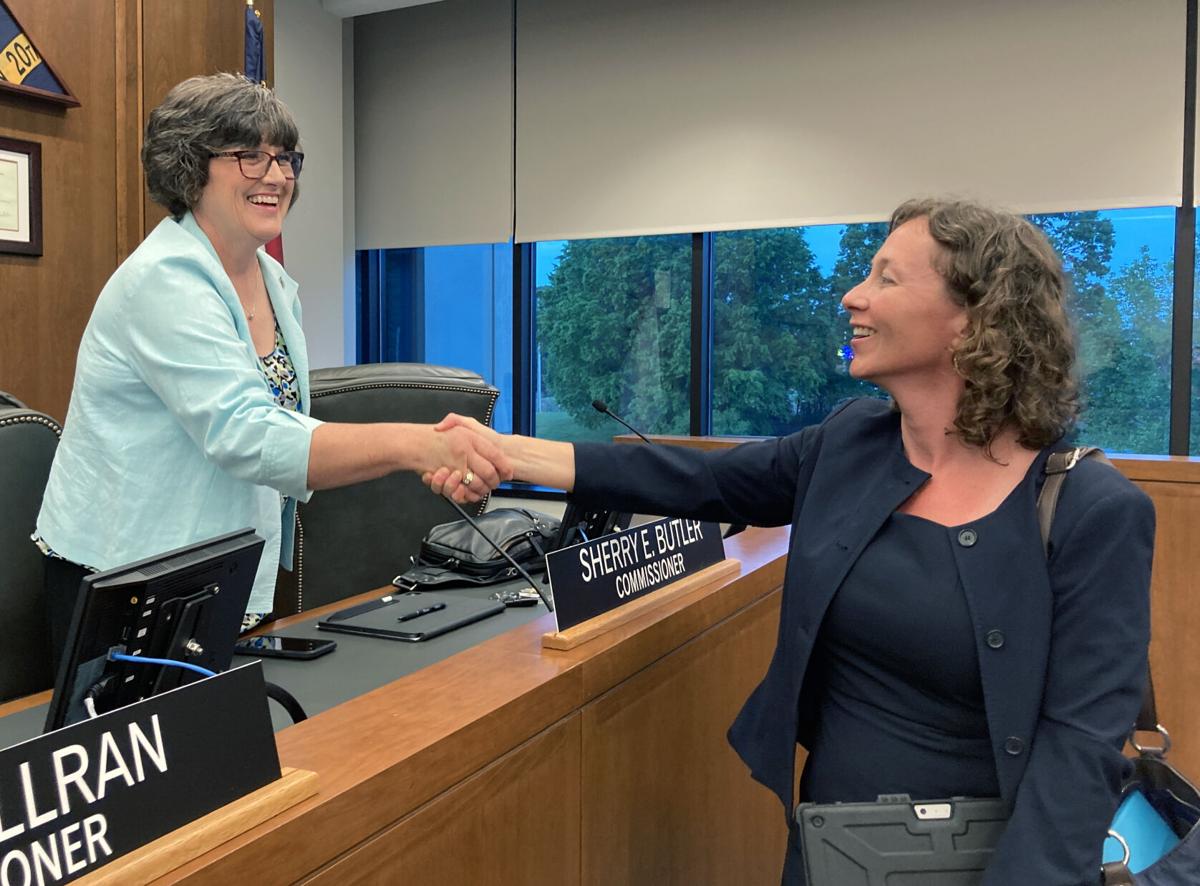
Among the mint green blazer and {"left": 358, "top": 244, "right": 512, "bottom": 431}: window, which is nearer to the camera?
the mint green blazer

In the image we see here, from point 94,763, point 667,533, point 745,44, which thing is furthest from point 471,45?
point 94,763

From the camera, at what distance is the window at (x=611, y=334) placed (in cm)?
519

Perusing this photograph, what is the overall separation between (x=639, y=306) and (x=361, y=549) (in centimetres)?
298

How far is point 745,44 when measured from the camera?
4758 millimetres

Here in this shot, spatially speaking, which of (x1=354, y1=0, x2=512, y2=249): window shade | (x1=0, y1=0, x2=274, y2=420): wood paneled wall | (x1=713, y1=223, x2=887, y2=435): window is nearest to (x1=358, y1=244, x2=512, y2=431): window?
(x1=354, y1=0, x2=512, y2=249): window shade

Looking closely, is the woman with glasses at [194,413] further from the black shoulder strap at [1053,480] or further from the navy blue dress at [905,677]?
the black shoulder strap at [1053,480]

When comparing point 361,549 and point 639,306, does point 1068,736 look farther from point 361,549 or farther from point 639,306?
point 639,306

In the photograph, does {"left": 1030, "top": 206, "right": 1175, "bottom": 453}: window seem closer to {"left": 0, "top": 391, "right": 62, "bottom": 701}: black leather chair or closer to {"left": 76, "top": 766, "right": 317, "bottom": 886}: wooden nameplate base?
{"left": 0, "top": 391, "right": 62, "bottom": 701}: black leather chair

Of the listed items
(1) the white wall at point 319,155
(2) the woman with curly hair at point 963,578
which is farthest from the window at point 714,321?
(2) the woman with curly hair at point 963,578

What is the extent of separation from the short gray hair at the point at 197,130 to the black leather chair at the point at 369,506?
945mm

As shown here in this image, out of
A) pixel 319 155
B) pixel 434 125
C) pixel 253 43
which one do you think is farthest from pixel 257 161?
pixel 434 125

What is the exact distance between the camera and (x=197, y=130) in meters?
1.60

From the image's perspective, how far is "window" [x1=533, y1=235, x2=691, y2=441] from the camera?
519 cm

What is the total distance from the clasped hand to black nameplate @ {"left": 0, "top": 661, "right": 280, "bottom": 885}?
77 centimetres
